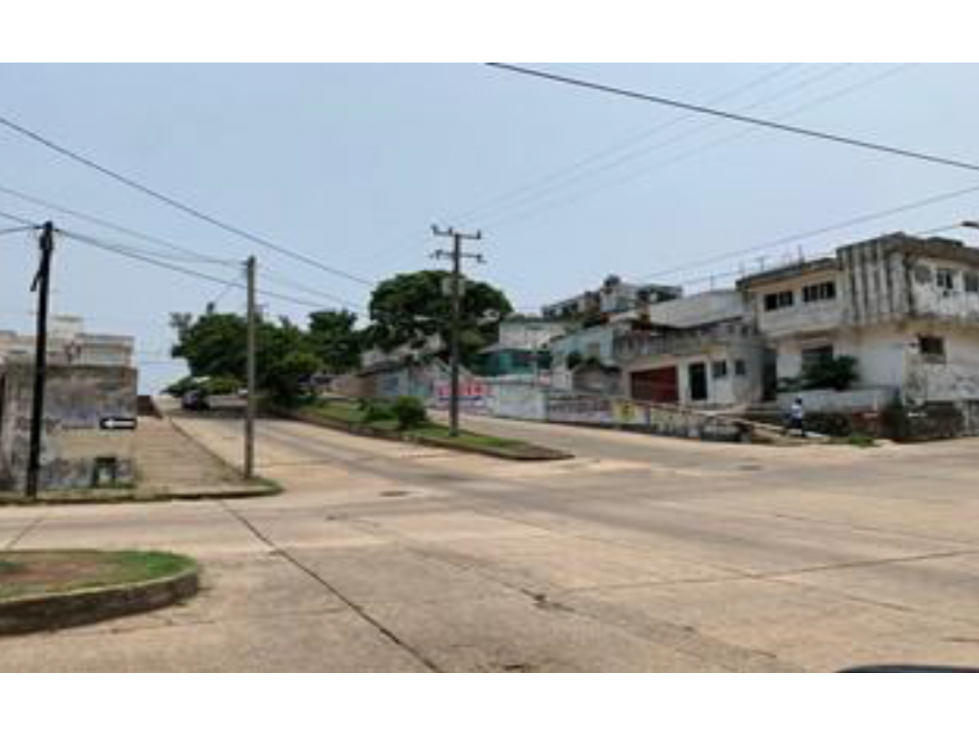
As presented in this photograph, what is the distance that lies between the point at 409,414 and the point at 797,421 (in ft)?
54.5

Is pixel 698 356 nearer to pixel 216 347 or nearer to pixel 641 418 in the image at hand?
pixel 641 418

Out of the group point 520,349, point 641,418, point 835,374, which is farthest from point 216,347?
point 835,374

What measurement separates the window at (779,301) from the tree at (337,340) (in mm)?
40802

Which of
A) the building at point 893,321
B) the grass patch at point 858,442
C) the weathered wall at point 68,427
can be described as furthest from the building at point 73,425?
the building at point 893,321

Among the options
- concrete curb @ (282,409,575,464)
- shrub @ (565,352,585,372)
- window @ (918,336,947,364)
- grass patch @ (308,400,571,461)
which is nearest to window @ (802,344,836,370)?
window @ (918,336,947,364)

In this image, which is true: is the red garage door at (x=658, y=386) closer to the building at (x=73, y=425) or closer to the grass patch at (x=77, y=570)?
the building at (x=73, y=425)

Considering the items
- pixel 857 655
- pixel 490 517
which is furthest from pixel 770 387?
pixel 857 655

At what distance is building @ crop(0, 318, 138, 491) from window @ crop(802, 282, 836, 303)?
28878 millimetres

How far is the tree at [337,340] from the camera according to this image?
→ 87.5 m

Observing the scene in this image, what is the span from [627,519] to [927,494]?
7118 mm

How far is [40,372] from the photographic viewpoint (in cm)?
3008
